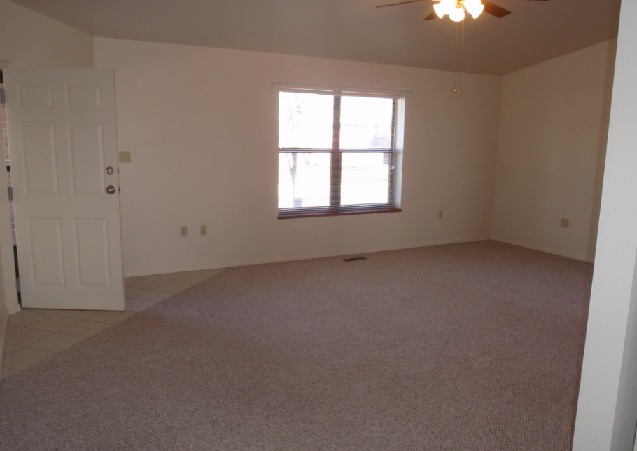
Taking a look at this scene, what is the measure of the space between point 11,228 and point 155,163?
148 centimetres

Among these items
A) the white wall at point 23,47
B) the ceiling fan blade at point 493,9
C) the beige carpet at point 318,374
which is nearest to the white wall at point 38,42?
the white wall at point 23,47

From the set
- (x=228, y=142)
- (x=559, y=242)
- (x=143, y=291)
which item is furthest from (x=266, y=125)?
(x=559, y=242)

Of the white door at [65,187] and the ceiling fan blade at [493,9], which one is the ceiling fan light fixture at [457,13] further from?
the white door at [65,187]

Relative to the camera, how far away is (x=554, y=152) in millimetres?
6160

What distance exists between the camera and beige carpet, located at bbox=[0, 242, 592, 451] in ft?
7.50

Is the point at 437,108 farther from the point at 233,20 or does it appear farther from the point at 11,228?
the point at 11,228

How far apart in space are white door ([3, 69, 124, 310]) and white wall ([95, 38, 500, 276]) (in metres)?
1.01

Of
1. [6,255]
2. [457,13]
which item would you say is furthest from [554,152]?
[6,255]

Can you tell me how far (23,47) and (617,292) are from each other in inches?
164

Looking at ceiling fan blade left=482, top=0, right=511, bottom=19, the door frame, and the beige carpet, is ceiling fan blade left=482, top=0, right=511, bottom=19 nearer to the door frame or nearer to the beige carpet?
the beige carpet

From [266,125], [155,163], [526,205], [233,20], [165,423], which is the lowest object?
[165,423]

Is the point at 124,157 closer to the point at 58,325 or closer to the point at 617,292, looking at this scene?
the point at 58,325

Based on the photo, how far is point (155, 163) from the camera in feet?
16.0

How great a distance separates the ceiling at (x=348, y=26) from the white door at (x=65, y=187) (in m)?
0.69
